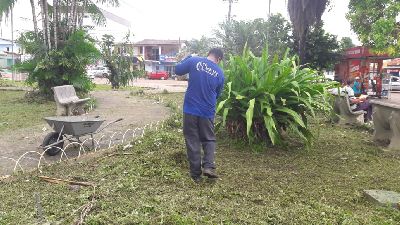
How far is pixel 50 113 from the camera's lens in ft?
37.2

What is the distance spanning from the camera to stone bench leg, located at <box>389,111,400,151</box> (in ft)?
22.6

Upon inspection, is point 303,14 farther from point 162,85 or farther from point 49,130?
point 162,85

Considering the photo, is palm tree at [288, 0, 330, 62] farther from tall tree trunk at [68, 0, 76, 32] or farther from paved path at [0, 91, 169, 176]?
tall tree trunk at [68, 0, 76, 32]

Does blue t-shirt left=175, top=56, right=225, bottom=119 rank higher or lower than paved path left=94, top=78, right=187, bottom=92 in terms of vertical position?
higher

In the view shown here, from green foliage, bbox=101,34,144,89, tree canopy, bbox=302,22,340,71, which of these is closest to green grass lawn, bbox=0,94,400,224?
green foliage, bbox=101,34,144,89

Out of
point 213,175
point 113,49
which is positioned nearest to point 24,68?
point 113,49

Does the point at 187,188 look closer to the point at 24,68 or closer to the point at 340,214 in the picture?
the point at 340,214

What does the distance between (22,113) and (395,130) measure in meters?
9.01

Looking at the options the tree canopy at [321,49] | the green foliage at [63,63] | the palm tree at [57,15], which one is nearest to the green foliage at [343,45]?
the tree canopy at [321,49]

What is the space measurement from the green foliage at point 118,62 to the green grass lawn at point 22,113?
26.5 feet

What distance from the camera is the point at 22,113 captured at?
11.3m

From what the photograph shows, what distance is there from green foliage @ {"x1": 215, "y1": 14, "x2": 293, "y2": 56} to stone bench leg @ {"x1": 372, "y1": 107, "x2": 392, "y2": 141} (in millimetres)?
15827

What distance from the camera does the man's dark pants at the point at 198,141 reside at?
475 centimetres

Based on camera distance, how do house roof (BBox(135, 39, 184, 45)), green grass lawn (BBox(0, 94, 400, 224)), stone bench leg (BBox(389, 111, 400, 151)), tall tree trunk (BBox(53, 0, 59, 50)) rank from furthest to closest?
1. house roof (BBox(135, 39, 184, 45))
2. tall tree trunk (BBox(53, 0, 59, 50))
3. stone bench leg (BBox(389, 111, 400, 151))
4. green grass lawn (BBox(0, 94, 400, 224))
